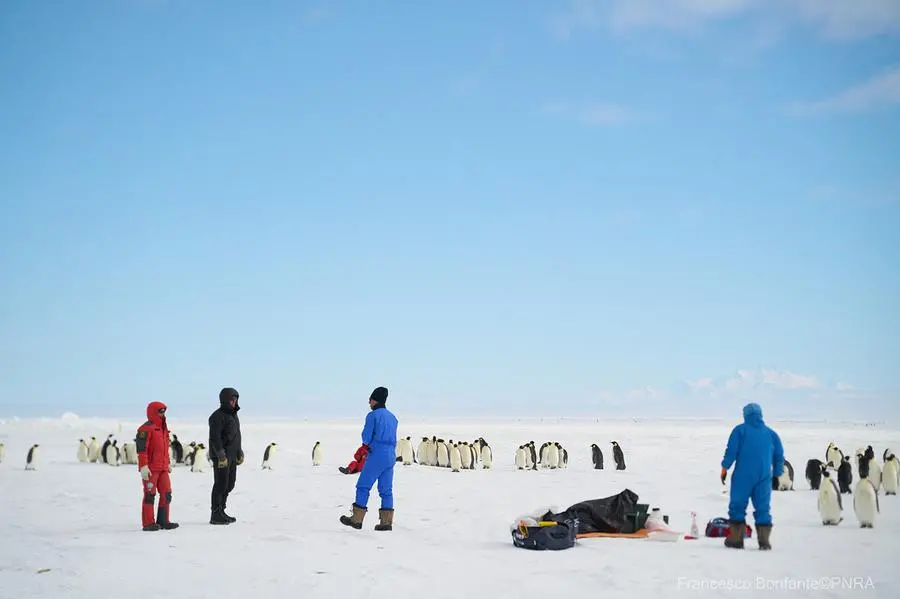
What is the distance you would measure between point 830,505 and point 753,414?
312 cm

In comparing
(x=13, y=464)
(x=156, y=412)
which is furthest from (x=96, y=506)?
(x=13, y=464)

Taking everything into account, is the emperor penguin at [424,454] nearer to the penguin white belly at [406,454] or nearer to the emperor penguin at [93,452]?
the penguin white belly at [406,454]

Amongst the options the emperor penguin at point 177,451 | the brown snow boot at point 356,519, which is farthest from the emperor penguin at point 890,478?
the emperor penguin at point 177,451

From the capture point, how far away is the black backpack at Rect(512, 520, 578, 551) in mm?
9594

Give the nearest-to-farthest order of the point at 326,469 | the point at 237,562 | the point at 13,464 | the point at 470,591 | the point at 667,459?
the point at 470,591
the point at 237,562
the point at 326,469
the point at 13,464
the point at 667,459

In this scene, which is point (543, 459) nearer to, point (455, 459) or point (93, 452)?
point (455, 459)

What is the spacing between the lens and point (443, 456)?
87.8 ft

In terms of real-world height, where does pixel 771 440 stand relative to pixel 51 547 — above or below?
above

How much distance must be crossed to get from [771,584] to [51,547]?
772cm

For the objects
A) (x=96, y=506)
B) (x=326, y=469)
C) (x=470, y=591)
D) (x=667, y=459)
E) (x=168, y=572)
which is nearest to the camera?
(x=470, y=591)

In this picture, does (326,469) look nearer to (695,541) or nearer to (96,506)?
(96,506)

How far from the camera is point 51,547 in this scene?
955 cm

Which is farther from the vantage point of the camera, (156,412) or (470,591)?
(156,412)

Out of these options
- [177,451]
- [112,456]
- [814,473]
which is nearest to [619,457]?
[814,473]
